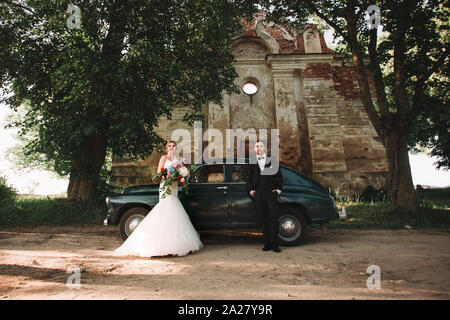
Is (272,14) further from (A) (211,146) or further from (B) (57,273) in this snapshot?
(B) (57,273)

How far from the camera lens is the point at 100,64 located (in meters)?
7.22

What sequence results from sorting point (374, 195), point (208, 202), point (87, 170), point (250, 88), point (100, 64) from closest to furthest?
1. point (208, 202)
2. point (100, 64)
3. point (87, 170)
4. point (374, 195)
5. point (250, 88)

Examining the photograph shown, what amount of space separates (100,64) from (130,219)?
4.34 meters

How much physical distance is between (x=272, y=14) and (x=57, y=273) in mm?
9701

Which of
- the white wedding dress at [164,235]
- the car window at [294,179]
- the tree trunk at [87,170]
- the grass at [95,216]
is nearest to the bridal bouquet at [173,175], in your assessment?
the white wedding dress at [164,235]

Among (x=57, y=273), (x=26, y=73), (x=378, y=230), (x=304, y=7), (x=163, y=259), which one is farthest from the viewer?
(x=304, y=7)

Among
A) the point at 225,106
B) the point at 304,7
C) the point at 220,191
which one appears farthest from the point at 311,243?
the point at 225,106

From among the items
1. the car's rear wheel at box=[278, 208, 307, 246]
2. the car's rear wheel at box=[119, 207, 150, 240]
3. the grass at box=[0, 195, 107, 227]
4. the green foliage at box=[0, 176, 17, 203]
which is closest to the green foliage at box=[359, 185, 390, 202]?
the car's rear wheel at box=[278, 208, 307, 246]

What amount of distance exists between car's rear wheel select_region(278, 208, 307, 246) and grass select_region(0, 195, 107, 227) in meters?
5.72

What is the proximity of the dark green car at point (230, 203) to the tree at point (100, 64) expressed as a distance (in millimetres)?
2578

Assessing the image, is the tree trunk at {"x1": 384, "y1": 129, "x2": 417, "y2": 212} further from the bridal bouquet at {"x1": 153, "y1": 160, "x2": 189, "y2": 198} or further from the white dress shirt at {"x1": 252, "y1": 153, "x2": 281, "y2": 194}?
the bridal bouquet at {"x1": 153, "y1": 160, "x2": 189, "y2": 198}

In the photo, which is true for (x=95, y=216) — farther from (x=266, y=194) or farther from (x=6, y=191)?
(x=6, y=191)

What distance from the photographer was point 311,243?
5.79m

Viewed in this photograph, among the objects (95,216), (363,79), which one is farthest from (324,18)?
(95,216)
